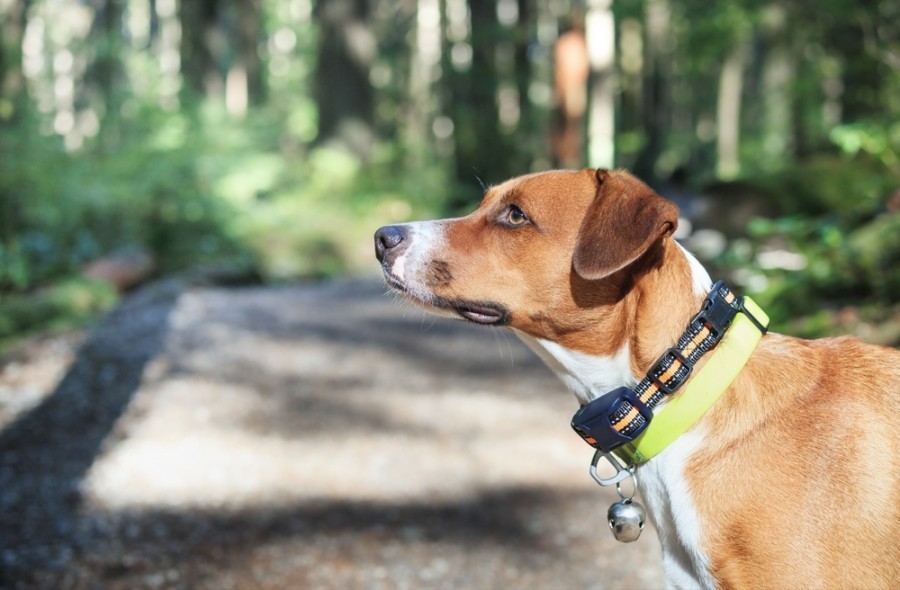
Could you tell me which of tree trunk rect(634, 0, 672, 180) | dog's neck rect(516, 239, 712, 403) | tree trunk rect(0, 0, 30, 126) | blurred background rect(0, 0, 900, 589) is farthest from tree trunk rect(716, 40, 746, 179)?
dog's neck rect(516, 239, 712, 403)

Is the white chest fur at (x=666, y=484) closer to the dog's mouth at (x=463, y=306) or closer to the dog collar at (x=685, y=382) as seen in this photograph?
the dog collar at (x=685, y=382)

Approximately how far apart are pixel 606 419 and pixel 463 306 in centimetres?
74

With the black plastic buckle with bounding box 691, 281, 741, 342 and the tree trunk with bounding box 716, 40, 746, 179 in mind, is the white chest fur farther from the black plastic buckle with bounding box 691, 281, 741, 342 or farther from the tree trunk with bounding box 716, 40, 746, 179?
the tree trunk with bounding box 716, 40, 746, 179

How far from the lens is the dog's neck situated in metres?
2.85

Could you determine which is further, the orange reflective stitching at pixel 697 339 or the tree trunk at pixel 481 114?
the tree trunk at pixel 481 114

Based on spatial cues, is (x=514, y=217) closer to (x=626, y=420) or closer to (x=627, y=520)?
(x=626, y=420)

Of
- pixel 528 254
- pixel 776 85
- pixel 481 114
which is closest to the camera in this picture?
pixel 528 254

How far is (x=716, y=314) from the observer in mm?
2771


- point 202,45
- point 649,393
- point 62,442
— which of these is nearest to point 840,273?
point 649,393

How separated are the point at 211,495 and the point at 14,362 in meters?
3.29

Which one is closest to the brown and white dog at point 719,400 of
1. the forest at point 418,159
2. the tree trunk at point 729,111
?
the forest at point 418,159

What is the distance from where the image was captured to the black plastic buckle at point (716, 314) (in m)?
2.76

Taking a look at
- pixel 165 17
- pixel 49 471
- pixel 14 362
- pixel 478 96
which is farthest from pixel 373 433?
pixel 165 17

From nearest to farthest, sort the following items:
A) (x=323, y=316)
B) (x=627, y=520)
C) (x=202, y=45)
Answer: (x=627, y=520)
(x=323, y=316)
(x=202, y=45)
